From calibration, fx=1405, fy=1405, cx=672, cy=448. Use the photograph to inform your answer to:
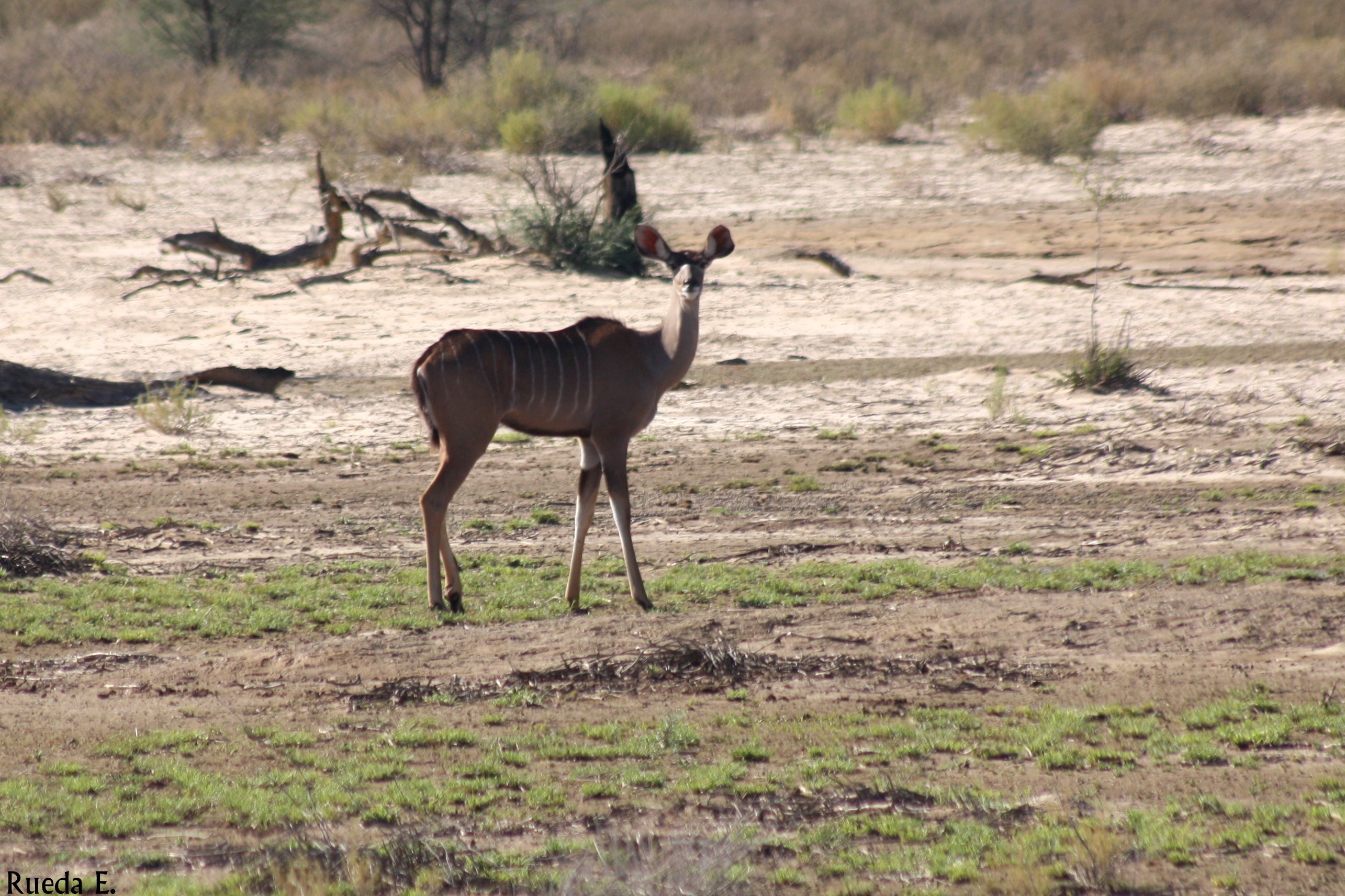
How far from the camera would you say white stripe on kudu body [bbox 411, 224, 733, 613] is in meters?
6.99

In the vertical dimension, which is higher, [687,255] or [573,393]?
Result: [687,255]

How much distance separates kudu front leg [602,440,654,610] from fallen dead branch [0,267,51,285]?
1141 centimetres

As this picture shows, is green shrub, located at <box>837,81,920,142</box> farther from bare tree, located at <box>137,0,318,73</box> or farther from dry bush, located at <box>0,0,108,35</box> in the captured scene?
dry bush, located at <box>0,0,108,35</box>

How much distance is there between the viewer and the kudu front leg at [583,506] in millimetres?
7238

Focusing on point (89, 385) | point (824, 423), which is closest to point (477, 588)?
point (824, 423)

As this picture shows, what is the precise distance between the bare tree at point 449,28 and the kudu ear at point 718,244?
88.5ft

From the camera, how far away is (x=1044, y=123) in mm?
23312

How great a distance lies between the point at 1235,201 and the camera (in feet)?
65.8

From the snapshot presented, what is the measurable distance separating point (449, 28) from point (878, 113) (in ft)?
42.5

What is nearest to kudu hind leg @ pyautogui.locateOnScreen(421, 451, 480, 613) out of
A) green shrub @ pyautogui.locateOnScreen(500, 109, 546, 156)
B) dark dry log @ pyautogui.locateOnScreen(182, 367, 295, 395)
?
dark dry log @ pyautogui.locateOnScreen(182, 367, 295, 395)

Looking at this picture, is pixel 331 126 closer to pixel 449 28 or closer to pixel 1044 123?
pixel 449 28

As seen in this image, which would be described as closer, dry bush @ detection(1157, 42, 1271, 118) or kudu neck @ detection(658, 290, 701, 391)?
kudu neck @ detection(658, 290, 701, 391)

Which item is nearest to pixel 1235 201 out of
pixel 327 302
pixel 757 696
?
pixel 327 302

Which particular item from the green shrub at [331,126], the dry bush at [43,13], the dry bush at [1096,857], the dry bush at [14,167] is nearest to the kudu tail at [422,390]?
the dry bush at [1096,857]
